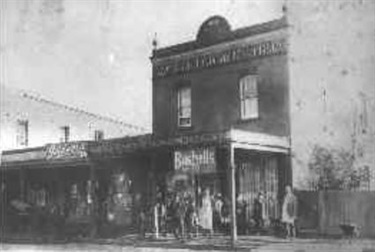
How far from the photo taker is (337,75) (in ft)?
16.5

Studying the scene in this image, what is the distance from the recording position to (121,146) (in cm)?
741

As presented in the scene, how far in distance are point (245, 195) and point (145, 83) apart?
4.53 ft

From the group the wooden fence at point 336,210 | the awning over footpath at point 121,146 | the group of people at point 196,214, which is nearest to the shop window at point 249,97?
the awning over footpath at point 121,146

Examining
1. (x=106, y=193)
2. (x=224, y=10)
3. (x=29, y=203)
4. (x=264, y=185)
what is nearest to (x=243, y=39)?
(x=224, y=10)

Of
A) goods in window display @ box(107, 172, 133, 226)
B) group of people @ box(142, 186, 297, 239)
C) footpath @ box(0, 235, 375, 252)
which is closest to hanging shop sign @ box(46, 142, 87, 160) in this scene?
goods in window display @ box(107, 172, 133, 226)

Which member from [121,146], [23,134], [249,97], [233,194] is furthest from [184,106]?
[23,134]

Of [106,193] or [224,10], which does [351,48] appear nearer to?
[224,10]

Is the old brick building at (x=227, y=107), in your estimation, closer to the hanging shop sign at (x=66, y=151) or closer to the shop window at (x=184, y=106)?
the shop window at (x=184, y=106)

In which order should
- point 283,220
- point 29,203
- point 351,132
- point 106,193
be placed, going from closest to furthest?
point 351,132
point 283,220
point 106,193
point 29,203

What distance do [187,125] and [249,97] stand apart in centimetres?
70

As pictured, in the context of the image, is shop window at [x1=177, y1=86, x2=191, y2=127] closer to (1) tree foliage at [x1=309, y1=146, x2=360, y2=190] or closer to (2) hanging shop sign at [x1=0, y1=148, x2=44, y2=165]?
(1) tree foliage at [x1=309, y1=146, x2=360, y2=190]

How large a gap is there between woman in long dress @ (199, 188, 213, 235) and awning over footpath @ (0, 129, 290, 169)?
1.54ft

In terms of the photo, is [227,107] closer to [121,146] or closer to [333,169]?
[333,169]

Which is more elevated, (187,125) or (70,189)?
(187,125)
